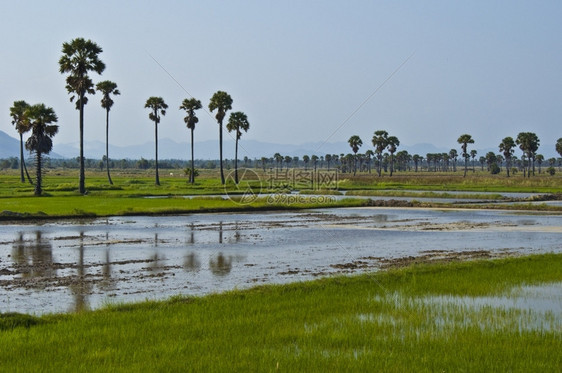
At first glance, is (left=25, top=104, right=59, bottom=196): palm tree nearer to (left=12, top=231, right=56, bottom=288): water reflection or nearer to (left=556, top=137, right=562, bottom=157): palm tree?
(left=12, top=231, right=56, bottom=288): water reflection

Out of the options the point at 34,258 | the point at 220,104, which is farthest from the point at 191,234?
the point at 220,104

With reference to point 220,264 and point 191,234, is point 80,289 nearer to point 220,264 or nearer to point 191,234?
point 220,264

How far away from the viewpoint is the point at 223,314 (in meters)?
12.2

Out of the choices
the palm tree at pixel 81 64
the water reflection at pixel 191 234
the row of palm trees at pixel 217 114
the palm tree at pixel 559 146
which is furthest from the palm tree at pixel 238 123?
the palm tree at pixel 559 146

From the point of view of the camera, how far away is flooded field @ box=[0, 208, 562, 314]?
623 inches

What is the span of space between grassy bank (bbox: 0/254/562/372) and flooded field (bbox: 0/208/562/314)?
2.18 metres

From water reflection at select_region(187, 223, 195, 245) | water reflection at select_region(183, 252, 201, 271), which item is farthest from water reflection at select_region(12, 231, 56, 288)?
water reflection at select_region(187, 223, 195, 245)

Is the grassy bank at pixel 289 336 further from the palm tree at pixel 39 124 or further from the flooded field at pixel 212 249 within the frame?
the palm tree at pixel 39 124

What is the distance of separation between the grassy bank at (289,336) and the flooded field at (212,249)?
2.18 metres

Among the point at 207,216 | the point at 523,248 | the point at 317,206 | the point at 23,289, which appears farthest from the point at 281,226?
the point at 23,289

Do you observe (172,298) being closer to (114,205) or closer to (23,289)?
(23,289)

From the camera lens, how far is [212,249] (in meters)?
24.1

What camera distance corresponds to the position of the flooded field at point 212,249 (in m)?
15.8

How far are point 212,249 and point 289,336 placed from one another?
13672mm
